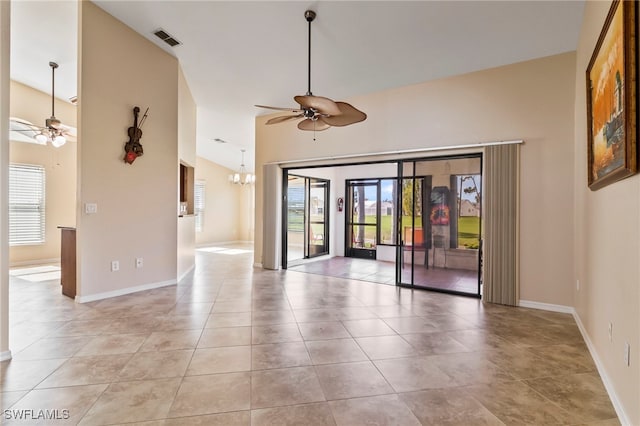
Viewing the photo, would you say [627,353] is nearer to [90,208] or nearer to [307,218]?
[90,208]

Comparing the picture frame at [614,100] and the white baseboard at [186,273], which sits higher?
the picture frame at [614,100]

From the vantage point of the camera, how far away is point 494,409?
198 centimetres

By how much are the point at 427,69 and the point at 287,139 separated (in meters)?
2.90

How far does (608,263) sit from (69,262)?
576cm

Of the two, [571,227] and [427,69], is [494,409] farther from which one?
[427,69]

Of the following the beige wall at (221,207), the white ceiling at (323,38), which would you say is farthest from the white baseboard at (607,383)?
the beige wall at (221,207)

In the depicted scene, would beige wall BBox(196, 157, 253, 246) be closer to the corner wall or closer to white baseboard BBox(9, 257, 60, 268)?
white baseboard BBox(9, 257, 60, 268)

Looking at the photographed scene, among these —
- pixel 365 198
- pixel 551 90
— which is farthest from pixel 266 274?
pixel 551 90

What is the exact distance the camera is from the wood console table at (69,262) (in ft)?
13.8

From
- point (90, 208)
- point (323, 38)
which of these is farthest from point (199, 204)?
point (323, 38)

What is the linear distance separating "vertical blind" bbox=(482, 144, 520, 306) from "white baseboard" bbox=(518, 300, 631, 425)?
0.22m

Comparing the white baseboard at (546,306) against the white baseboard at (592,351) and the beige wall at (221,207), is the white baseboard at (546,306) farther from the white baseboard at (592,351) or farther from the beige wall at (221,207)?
the beige wall at (221,207)

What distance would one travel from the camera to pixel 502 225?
13.9ft

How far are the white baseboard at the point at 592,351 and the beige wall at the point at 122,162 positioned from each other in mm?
5165
